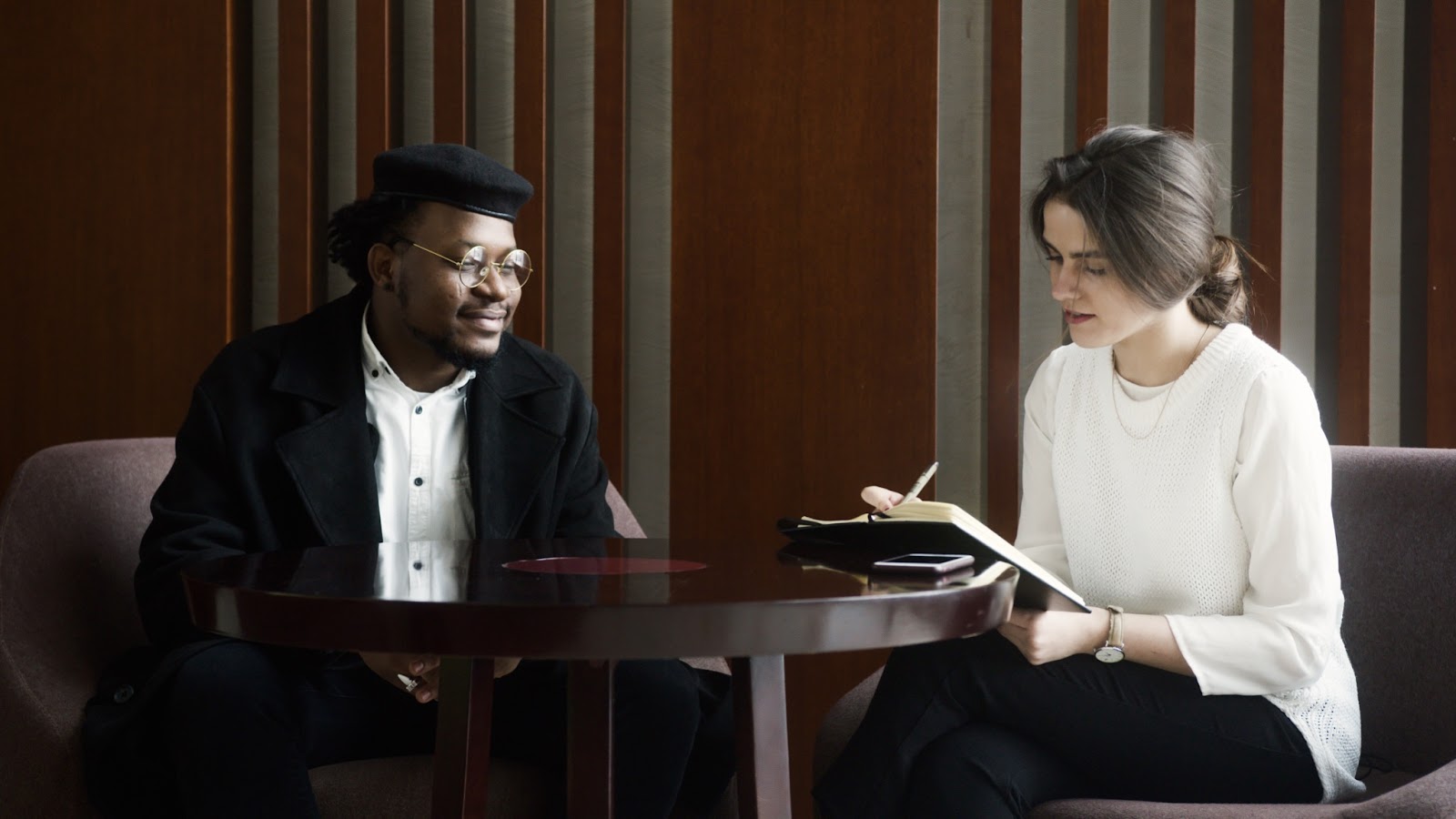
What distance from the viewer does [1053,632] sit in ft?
5.25

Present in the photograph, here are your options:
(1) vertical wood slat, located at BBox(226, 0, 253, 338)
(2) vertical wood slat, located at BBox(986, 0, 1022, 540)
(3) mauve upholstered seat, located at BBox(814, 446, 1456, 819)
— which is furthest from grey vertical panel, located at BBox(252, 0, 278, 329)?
(3) mauve upholstered seat, located at BBox(814, 446, 1456, 819)

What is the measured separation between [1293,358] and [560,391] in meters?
1.40

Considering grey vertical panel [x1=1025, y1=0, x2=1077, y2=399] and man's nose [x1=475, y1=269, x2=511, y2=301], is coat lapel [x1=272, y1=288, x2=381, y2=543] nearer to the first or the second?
man's nose [x1=475, y1=269, x2=511, y2=301]

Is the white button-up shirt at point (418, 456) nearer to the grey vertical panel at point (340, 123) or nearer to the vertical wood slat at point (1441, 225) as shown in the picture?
the grey vertical panel at point (340, 123)

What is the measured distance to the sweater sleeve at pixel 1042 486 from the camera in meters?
2.06

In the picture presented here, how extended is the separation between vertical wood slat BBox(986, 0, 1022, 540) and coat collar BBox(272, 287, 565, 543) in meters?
0.88

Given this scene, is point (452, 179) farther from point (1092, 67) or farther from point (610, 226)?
point (1092, 67)

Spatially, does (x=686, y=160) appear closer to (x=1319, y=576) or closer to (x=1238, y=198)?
A: (x=1238, y=198)

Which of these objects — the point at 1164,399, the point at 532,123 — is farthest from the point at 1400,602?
the point at 532,123

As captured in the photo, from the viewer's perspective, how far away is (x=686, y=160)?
8.75 feet

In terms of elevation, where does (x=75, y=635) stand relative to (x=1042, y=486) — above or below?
below

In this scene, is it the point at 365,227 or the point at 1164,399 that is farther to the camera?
the point at 365,227

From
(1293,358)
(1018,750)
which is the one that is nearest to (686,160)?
(1293,358)

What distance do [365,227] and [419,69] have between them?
2.27 feet
